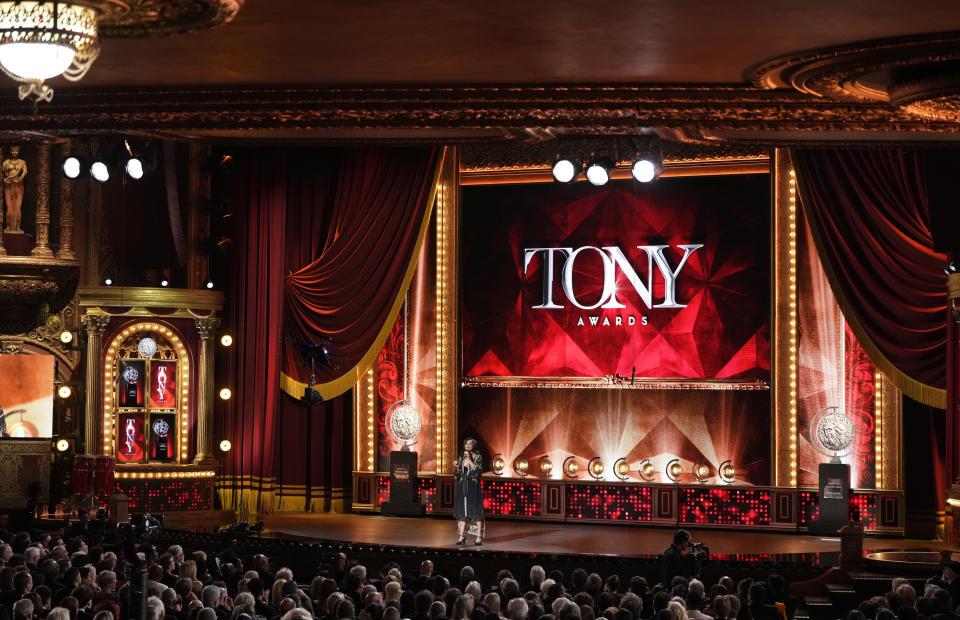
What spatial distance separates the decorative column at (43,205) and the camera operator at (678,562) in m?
9.39

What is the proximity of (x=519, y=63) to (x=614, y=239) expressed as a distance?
8.34m

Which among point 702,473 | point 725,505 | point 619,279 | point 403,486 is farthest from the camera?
point 403,486

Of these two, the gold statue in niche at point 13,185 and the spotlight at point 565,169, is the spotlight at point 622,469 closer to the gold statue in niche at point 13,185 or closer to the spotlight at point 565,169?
the spotlight at point 565,169

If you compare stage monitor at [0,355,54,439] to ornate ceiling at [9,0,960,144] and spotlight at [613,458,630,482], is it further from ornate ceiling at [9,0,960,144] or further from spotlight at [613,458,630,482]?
spotlight at [613,458,630,482]

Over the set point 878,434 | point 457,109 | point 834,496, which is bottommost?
point 834,496

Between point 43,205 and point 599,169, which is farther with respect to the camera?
point 43,205

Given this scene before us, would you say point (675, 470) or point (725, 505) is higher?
point (675, 470)

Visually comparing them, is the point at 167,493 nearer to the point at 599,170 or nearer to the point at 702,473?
the point at 702,473

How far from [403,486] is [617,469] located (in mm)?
2700

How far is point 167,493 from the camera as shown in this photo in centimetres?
1661

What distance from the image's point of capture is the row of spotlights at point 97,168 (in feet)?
48.7

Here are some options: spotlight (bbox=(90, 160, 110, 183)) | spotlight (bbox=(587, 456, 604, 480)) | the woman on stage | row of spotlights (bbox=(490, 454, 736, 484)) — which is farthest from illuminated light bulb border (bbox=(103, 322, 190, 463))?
spotlight (bbox=(587, 456, 604, 480))

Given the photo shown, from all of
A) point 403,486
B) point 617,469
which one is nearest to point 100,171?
point 403,486

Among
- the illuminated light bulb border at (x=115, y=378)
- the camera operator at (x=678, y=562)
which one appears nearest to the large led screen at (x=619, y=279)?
the illuminated light bulb border at (x=115, y=378)
